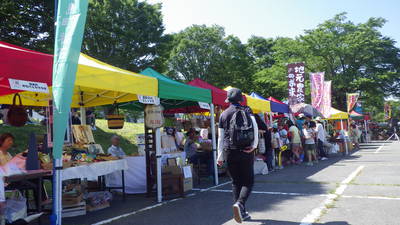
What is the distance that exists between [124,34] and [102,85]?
21.9m

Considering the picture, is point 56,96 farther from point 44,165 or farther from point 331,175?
point 331,175

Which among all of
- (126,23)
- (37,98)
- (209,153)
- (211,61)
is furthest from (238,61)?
(37,98)

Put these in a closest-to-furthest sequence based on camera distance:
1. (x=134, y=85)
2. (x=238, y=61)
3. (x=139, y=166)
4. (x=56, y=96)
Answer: (x=56, y=96) < (x=134, y=85) < (x=139, y=166) < (x=238, y=61)

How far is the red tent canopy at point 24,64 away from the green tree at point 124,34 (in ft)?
71.4

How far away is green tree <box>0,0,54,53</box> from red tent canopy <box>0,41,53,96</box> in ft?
39.1

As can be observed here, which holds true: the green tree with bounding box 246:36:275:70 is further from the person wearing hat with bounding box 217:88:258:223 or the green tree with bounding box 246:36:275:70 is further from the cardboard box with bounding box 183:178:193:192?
the person wearing hat with bounding box 217:88:258:223

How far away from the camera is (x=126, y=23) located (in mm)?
26844

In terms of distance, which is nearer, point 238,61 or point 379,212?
point 379,212

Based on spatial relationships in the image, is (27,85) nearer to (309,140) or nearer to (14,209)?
(14,209)

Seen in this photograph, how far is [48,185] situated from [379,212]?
8174 millimetres

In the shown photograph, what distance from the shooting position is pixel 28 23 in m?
15.6

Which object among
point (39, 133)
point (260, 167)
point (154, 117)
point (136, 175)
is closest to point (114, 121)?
point (136, 175)

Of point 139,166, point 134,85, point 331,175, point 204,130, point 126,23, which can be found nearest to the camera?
point 134,85

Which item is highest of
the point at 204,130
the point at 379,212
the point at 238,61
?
the point at 238,61
